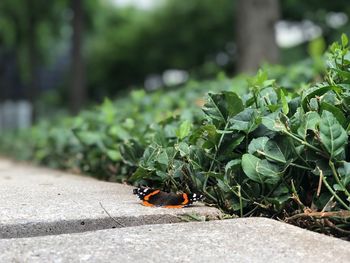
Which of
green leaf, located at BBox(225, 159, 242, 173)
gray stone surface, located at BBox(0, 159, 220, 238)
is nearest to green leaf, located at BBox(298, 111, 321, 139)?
green leaf, located at BBox(225, 159, 242, 173)

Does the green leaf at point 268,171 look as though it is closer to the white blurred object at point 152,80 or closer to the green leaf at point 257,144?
the green leaf at point 257,144

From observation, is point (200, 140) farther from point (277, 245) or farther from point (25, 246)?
point (25, 246)

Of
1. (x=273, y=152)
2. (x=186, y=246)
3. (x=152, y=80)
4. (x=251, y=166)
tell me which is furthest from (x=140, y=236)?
(x=152, y=80)

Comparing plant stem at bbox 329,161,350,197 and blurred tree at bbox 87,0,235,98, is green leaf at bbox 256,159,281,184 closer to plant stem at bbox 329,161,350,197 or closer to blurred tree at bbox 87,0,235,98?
plant stem at bbox 329,161,350,197

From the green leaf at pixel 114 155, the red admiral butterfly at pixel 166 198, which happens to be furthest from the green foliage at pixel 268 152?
the green leaf at pixel 114 155

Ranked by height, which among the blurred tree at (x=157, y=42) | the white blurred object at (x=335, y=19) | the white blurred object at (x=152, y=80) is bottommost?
the white blurred object at (x=152, y=80)

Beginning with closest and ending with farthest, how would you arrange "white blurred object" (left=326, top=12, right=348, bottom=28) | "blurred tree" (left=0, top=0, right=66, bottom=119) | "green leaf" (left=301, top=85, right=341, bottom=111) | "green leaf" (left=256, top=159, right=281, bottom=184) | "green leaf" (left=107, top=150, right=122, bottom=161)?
"green leaf" (left=256, top=159, right=281, bottom=184) < "green leaf" (left=301, top=85, right=341, bottom=111) < "green leaf" (left=107, top=150, right=122, bottom=161) < "blurred tree" (left=0, top=0, right=66, bottom=119) < "white blurred object" (left=326, top=12, right=348, bottom=28)

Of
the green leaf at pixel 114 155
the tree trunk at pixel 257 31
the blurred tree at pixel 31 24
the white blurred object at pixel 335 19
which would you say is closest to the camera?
the green leaf at pixel 114 155
